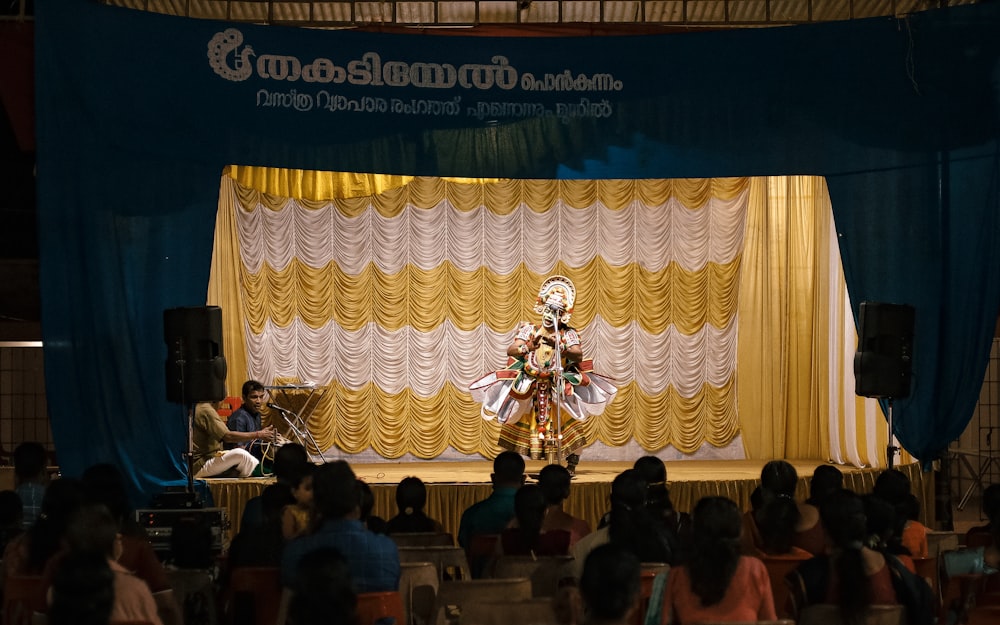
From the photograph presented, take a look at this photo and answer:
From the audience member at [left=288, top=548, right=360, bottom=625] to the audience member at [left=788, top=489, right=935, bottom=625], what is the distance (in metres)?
1.73

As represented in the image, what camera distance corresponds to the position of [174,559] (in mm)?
5449

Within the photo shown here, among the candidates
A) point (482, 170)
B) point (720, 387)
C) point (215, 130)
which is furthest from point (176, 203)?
point (720, 387)

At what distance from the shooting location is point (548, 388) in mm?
11461

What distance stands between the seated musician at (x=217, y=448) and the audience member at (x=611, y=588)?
22.6 feet

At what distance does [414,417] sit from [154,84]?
5.99 meters

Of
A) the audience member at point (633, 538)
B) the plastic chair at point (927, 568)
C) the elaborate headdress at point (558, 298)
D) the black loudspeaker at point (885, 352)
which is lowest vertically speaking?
the plastic chair at point (927, 568)

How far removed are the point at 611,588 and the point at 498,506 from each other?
8.69ft

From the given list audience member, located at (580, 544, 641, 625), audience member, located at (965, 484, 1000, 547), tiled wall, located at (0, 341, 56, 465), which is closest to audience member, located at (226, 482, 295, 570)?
audience member, located at (580, 544, 641, 625)

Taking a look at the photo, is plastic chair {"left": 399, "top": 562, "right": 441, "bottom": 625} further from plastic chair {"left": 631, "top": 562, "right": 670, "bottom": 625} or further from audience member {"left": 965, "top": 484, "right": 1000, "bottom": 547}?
audience member {"left": 965, "top": 484, "right": 1000, "bottom": 547}

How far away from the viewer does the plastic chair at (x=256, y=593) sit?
4969 millimetres

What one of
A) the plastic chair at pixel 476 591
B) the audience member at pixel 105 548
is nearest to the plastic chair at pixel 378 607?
the plastic chair at pixel 476 591

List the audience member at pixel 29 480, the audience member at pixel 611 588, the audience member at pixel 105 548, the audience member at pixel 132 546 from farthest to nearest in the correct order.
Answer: the audience member at pixel 29 480 → the audience member at pixel 132 546 → the audience member at pixel 105 548 → the audience member at pixel 611 588

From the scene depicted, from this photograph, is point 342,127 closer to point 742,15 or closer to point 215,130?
point 215,130

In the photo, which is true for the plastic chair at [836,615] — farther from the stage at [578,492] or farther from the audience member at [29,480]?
the stage at [578,492]
